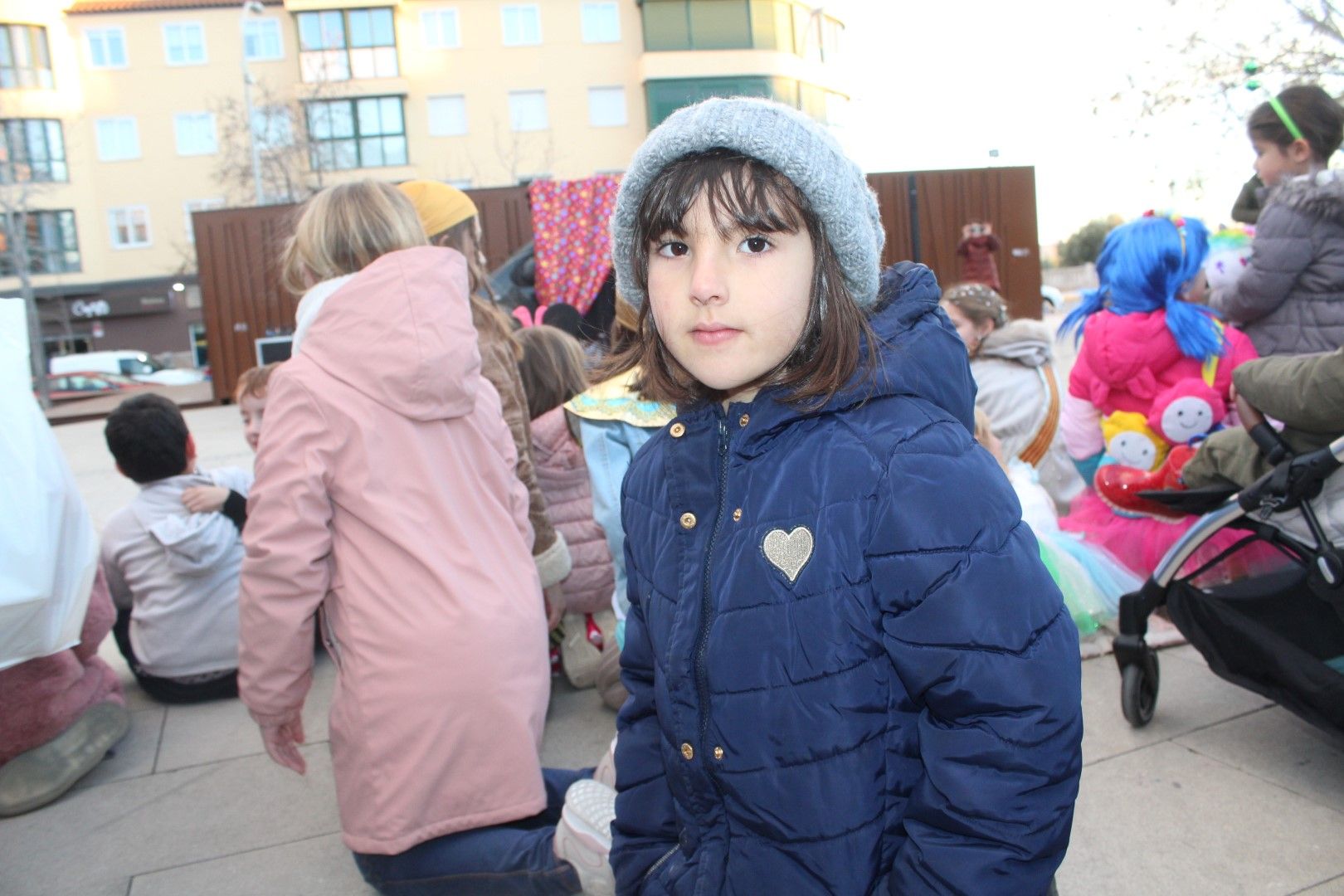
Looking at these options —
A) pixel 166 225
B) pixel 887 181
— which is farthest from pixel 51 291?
pixel 887 181

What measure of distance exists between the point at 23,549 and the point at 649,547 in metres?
1.96

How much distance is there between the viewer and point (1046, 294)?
22203mm

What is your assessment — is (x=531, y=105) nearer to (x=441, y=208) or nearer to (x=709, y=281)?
(x=441, y=208)

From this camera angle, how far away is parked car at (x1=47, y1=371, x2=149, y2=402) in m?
30.5

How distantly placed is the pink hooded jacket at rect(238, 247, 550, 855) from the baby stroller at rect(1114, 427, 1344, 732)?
2.02 meters

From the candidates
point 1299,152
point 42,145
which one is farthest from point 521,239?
point 42,145

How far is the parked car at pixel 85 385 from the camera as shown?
30.5 m

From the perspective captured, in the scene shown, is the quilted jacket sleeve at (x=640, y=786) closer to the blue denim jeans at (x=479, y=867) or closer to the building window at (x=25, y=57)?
the blue denim jeans at (x=479, y=867)

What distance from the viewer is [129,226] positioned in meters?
39.2

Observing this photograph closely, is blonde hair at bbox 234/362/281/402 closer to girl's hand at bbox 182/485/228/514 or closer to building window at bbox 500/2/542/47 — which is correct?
girl's hand at bbox 182/485/228/514

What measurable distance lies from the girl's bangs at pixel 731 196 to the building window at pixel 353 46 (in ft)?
132

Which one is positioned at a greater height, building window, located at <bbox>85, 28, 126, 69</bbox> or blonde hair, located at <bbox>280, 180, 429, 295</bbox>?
building window, located at <bbox>85, 28, 126, 69</bbox>

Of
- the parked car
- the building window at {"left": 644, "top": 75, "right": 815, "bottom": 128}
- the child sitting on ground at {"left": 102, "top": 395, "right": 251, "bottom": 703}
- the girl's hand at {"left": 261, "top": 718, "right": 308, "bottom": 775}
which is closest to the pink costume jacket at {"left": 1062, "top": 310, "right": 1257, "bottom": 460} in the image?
the girl's hand at {"left": 261, "top": 718, "right": 308, "bottom": 775}

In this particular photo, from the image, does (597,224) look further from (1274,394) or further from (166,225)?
(166,225)
